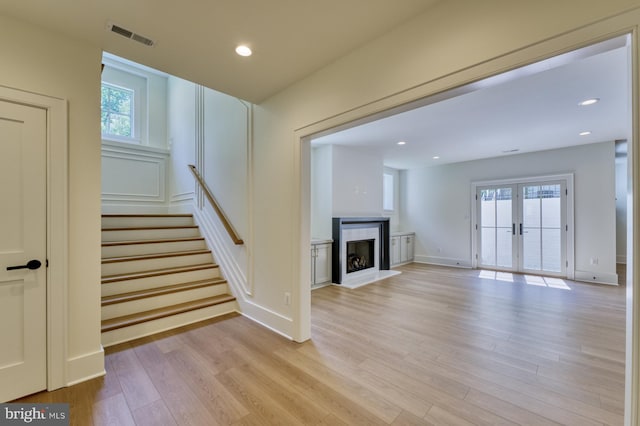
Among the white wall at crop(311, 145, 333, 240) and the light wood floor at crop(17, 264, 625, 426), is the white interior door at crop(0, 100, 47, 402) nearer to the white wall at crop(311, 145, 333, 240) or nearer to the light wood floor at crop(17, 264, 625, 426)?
the light wood floor at crop(17, 264, 625, 426)

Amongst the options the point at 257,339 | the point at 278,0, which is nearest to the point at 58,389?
the point at 257,339

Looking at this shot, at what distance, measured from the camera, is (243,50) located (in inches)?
88.3

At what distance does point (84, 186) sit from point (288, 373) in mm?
2197

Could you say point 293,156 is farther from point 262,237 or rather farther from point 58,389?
point 58,389

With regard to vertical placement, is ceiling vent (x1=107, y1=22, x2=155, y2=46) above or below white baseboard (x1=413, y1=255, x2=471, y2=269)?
above

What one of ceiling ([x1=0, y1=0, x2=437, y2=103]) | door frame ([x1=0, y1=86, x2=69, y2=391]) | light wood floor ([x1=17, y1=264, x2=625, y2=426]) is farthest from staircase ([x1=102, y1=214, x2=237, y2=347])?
ceiling ([x1=0, y1=0, x2=437, y2=103])

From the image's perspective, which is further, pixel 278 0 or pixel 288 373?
pixel 288 373

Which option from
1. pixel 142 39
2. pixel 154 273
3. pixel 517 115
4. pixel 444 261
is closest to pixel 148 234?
pixel 154 273

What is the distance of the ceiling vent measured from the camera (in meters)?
1.94

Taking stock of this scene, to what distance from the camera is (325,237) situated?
540cm

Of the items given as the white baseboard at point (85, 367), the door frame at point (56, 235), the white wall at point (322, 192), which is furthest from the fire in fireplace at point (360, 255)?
the door frame at point (56, 235)

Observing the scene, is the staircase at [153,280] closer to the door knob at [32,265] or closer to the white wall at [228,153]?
the white wall at [228,153]

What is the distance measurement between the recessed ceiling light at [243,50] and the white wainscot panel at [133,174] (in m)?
3.97

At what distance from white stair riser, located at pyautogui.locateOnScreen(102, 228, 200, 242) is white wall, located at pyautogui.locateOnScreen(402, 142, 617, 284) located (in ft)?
19.1
